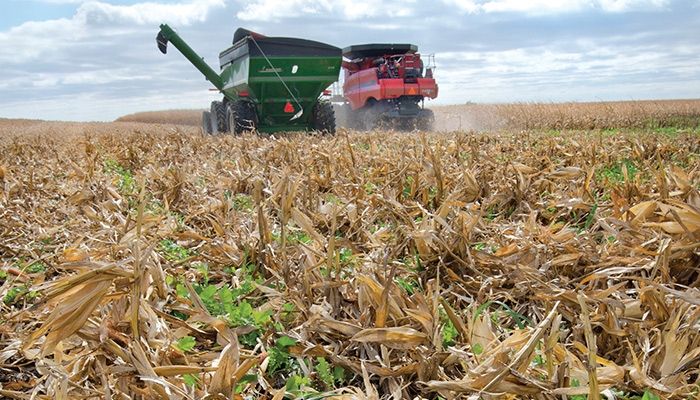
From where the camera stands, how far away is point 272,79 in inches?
516

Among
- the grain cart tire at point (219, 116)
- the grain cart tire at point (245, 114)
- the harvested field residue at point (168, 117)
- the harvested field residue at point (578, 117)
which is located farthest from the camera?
the harvested field residue at point (168, 117)

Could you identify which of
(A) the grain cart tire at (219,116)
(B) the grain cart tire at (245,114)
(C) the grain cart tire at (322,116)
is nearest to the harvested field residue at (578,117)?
(C) the grain cart tire at (322,116)

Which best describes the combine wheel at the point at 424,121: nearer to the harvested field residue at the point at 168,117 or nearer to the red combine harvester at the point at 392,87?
Answer: the red combine harvester at the point at 392,87

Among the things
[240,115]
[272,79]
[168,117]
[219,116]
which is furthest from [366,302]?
[168,117]

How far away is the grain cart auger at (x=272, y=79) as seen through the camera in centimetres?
1293

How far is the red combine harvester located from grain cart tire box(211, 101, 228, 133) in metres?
4.52

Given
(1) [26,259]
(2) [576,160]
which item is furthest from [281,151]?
(1) [26,259]

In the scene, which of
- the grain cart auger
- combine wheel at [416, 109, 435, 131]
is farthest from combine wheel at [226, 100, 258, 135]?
combine wheel at [416, 109, 435, 131]

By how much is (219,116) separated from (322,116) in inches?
103

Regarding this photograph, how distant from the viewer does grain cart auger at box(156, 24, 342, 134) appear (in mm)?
12930

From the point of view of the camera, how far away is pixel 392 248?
7.63ft

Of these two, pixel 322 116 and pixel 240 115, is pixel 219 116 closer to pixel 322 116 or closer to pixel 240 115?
pixel 240 115

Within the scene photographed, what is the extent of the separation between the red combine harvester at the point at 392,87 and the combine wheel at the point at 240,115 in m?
4.54

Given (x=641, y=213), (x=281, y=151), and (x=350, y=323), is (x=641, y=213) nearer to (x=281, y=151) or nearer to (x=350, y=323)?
(x=350, y=323)
